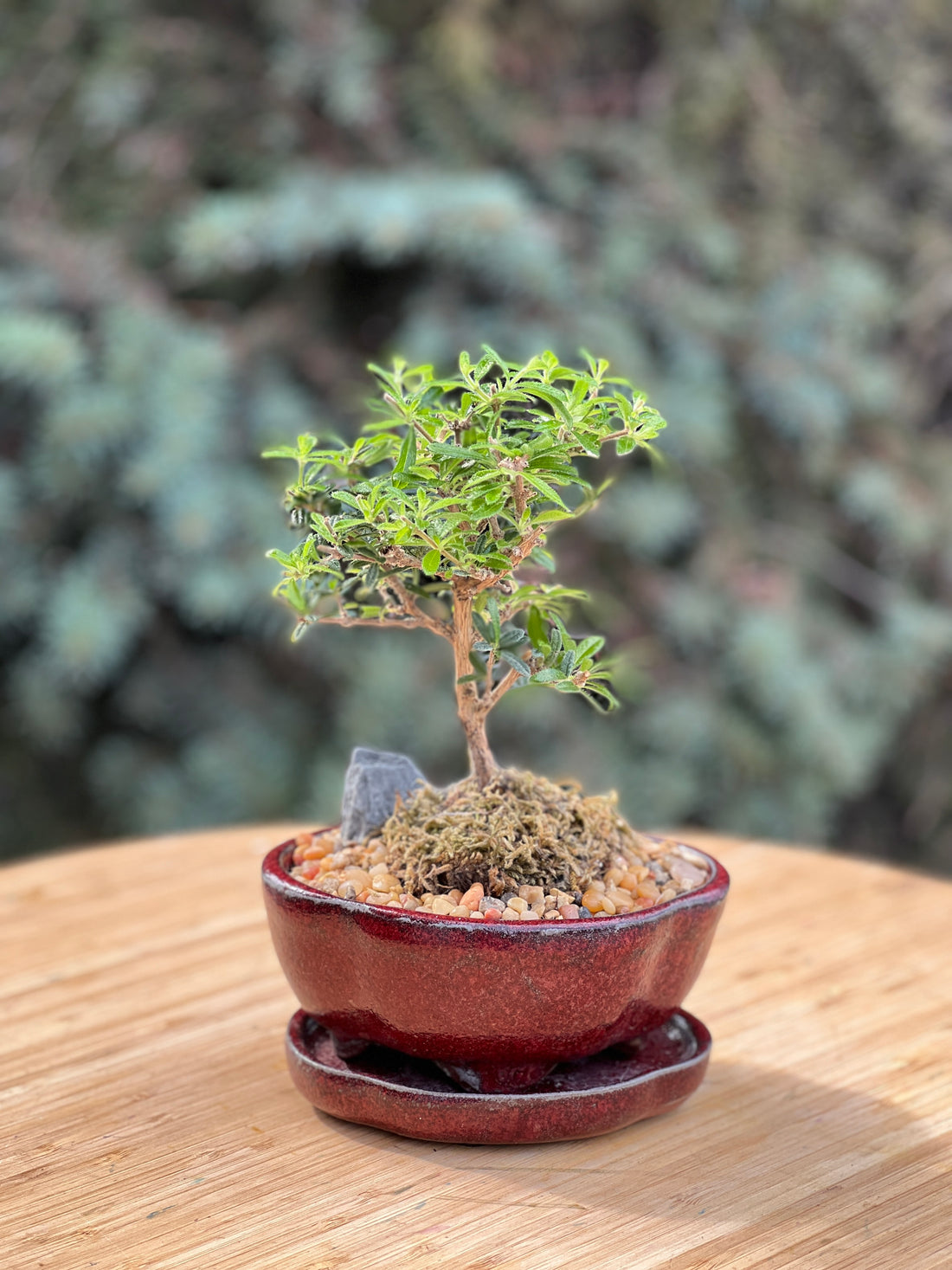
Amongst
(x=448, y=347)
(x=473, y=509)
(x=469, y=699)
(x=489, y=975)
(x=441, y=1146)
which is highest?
(x=448, y=347)

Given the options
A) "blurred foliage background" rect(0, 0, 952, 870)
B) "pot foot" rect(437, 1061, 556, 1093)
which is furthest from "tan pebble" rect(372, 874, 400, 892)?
"blurred foliage background" rect(0, 0, 952, 870)

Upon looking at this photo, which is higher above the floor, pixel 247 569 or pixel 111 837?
pixel 247 569

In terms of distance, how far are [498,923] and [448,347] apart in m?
1.18

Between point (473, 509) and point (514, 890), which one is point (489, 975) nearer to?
point (514, 890)

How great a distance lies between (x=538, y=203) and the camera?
6.21 ft

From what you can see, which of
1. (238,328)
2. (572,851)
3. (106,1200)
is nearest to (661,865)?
(572,851)

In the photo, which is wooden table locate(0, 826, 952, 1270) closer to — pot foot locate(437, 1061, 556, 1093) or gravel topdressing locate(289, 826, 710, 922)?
pot foot locate(437, 1061, 556, 1093)

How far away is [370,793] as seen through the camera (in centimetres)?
81

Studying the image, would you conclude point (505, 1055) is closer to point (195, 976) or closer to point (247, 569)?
point (195, 976)

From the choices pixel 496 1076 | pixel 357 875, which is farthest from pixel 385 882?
pixel 496 1076

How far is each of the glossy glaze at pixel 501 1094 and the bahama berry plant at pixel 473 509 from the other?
0.63 feet

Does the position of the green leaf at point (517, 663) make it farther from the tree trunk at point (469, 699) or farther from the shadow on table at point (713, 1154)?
the shadow on table at point (713, 1154)

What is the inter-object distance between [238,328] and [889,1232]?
1.48 meters

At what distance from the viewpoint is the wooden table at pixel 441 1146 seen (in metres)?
0.63
